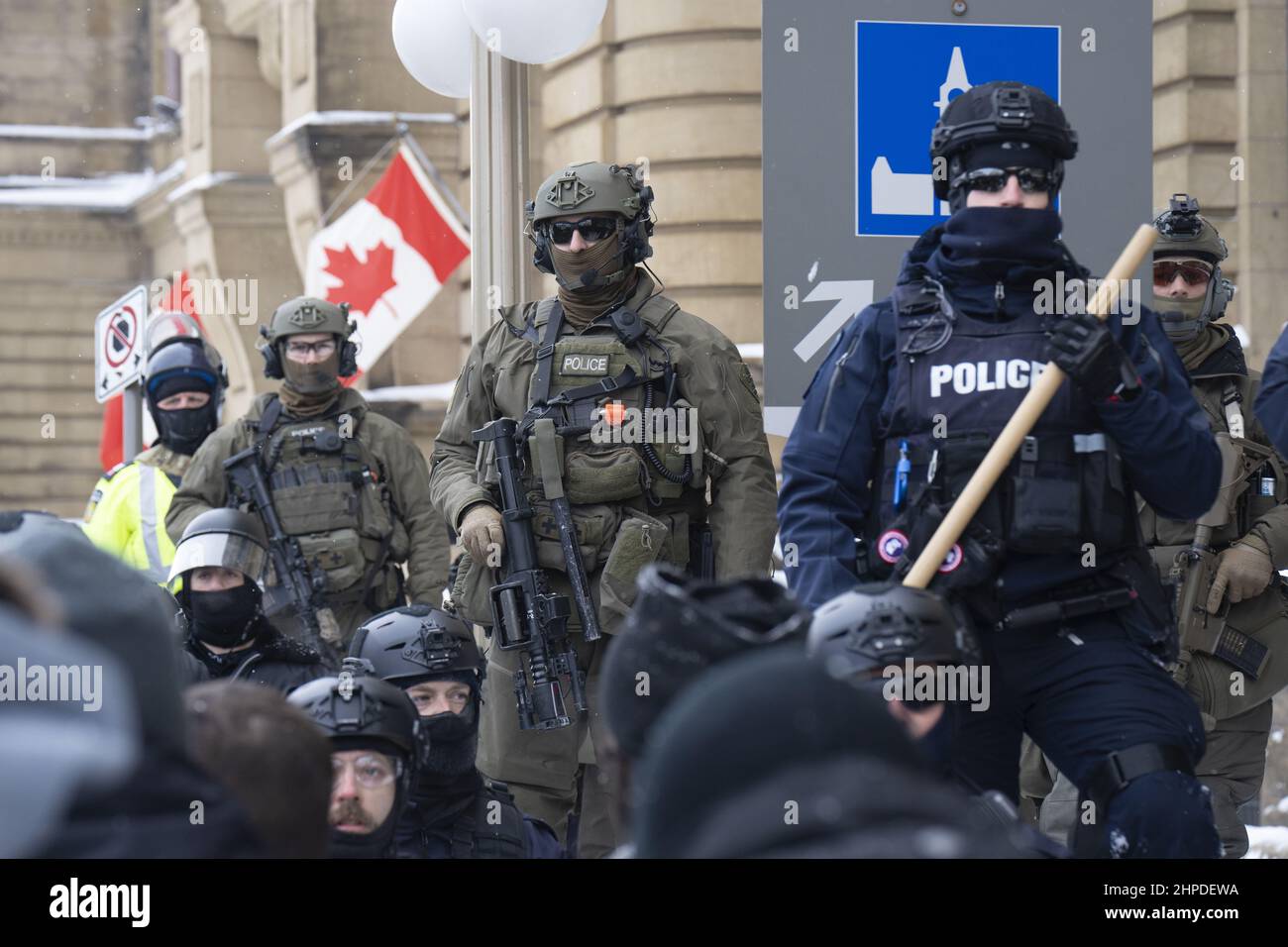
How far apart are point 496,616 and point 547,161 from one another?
8.48m

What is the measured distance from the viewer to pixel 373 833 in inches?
166

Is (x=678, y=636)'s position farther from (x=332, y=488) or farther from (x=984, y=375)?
(x=332, y=488)

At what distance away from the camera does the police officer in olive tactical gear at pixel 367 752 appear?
166 inches

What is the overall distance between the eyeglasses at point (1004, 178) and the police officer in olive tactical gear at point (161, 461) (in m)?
4.31

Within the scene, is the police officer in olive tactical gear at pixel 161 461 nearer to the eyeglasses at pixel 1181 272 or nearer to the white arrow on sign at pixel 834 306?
the white arrow on sign at pixel 834 306

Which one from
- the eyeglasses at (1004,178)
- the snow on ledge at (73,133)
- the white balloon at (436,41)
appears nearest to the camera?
the eyeglasses at (1004,178)

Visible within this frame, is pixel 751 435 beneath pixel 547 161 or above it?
beneath

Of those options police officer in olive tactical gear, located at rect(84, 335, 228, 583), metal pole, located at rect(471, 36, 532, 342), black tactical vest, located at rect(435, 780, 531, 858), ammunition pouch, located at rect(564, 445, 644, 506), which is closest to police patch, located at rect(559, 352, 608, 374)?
ammunition pouch, located at rect(564, 445, 644, 506)

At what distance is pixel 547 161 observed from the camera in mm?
13836

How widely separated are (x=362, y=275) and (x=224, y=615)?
215 inches

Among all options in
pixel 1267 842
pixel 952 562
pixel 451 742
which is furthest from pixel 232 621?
pixel 1267 842

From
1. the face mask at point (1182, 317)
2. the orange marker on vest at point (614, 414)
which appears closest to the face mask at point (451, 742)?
the orange marker on vest at point (614, 414)
